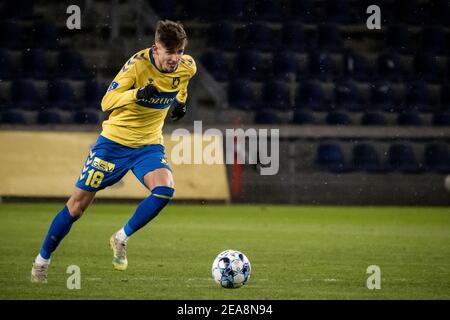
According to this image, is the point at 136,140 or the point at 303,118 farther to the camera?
the point at 303,118

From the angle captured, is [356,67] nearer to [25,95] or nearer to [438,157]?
[438,157]

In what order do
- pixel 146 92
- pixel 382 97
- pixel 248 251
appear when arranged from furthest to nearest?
pixel 382 97 → pixel 248 251 → pixel 146 92

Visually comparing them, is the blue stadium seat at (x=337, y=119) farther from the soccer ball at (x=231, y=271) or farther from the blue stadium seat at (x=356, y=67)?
the soccer ball at (x=231, y=271)

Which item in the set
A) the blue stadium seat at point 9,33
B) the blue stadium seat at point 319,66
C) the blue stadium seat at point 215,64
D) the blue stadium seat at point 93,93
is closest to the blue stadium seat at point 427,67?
the blue stadium seat at point 319,66

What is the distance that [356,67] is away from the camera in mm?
19125

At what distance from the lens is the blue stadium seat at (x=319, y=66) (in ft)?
61.8

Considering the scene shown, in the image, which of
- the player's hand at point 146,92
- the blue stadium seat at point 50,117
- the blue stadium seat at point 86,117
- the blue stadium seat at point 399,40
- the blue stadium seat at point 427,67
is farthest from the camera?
the blue stadium seat at point 399,40

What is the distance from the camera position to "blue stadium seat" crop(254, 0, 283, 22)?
Result: 19422 millimetres

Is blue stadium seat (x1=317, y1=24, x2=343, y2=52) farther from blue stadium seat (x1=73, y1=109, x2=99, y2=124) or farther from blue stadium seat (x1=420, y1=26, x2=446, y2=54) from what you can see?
blue stadium seat (x1=73, y1=109, x2=99, y2=124)

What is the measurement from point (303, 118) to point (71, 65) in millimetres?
4543

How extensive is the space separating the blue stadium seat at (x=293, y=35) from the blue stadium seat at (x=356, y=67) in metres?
0.91

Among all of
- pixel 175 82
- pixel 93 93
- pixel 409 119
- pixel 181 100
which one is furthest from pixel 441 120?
pixel 175 82

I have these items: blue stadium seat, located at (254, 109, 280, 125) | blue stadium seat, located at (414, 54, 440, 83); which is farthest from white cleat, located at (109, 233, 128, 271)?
blue stadium seat, located at (414, 54, 440, 83)

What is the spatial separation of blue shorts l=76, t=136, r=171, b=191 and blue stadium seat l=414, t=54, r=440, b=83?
12.5 m
